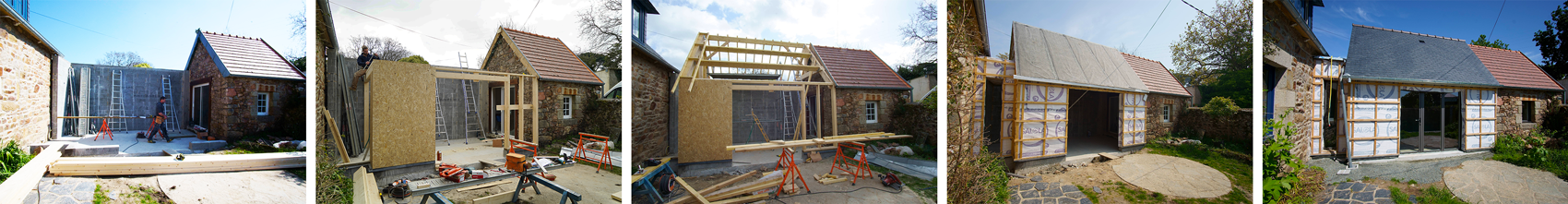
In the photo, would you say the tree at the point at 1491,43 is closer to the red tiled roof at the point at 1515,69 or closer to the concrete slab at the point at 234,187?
the red tiled roof at the point at 1515,69

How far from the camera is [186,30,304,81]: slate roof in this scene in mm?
2963

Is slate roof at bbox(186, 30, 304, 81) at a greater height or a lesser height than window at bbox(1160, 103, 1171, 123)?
greater

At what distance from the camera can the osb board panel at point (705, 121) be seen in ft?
8.39

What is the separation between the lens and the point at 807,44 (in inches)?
102

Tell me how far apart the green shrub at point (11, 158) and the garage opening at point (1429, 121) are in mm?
9517

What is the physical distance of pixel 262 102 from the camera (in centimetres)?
300

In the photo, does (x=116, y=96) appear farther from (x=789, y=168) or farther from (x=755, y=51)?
(x=789, y=168)

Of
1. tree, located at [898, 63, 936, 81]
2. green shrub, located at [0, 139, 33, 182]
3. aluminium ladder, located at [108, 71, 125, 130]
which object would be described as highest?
tree, located at [898, 63, 936, 81]

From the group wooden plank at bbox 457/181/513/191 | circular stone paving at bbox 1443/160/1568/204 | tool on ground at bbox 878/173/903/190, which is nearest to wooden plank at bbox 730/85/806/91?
tool on ground at bbox 878/173/903/190

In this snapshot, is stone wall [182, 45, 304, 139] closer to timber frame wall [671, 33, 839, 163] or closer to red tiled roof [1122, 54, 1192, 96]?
timber frame wall [671, 33, 839, 163]

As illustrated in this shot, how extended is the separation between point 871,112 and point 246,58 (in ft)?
14.8

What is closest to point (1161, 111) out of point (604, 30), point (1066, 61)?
point (1066, 61)

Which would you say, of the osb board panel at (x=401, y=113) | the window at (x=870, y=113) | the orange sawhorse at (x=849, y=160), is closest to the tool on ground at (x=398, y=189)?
the osb board panel at (x=401, y=113)

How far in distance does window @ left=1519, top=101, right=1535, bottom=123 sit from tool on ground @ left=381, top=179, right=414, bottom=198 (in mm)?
7528
